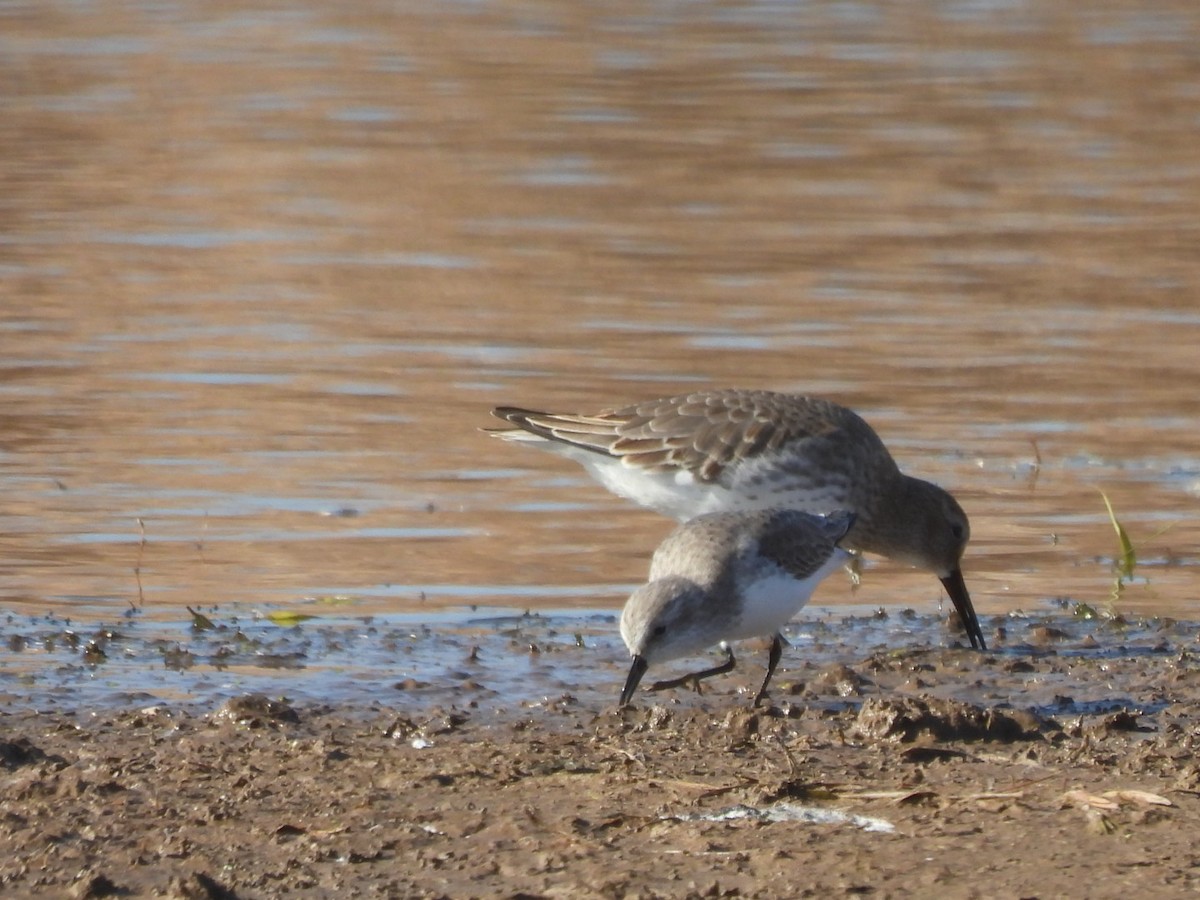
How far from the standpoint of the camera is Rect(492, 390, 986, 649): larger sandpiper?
25.7 ft

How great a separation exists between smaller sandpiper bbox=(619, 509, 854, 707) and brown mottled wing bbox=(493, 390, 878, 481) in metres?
0.95

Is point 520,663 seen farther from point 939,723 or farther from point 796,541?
point 939,723

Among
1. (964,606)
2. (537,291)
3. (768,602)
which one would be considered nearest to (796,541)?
(768,602)

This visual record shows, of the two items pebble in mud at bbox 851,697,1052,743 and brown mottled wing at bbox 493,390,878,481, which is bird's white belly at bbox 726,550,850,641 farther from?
brown mottled wing at bbox 493,390,878,481

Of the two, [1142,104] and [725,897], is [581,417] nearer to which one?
[725,897]

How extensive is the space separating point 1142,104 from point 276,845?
1691cm

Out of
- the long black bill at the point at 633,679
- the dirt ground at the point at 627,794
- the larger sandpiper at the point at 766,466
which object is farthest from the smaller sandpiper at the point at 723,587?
the larger sandpiper at the point at 766,466

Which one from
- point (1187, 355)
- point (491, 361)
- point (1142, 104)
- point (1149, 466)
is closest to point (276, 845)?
point (1149, 466)

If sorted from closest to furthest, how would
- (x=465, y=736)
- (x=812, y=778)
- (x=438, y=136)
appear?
(x=812, y=778)
(x=465, y=736)
(x=438, y=136)

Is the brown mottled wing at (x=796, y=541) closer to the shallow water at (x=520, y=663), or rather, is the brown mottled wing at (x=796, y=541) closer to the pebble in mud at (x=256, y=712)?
the shallow water at (x=520, y=663)

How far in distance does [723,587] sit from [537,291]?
688 centimetres

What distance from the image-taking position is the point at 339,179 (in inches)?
658

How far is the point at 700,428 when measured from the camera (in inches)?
313

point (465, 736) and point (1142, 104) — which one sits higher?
point (465, 736)
